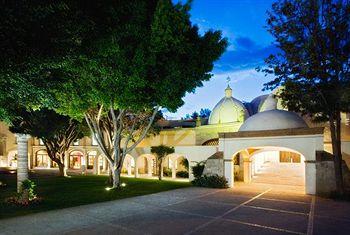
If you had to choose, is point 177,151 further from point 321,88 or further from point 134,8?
point 134,8

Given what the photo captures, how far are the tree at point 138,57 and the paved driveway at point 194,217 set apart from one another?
5276mm

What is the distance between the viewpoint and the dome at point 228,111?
30.6 meters

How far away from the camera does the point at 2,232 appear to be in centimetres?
891

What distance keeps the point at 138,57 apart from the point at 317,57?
9.99 m

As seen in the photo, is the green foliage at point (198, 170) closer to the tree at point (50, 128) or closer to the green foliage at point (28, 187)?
the tree at point (50, 128)

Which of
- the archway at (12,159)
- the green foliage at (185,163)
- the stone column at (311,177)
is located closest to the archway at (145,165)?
the green foliage at (185,163)

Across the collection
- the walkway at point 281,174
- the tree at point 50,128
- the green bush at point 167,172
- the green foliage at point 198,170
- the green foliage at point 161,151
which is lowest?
the green bush at point 167,172

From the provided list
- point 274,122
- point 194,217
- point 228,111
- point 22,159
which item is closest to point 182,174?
point 228,111

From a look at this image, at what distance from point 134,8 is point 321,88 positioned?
37.0 feet

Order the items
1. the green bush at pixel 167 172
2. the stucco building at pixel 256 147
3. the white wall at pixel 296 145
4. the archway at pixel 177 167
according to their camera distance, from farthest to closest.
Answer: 1. the green bush at pixel 167 172
2. the archway at pixel 177 167
3. the stucco building at pixel 256 147
4. the white wall at pixel 296 145

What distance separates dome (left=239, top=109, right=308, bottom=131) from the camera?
20.0 meters

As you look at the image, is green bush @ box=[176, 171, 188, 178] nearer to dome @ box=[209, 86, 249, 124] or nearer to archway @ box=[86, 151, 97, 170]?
dome @ box=[209, 86, 249, 124]

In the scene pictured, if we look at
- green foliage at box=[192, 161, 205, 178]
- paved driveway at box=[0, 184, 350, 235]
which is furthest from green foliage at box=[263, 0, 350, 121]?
green foliage at box=[192, 161, 205, 178]

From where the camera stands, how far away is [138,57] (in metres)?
12.5
